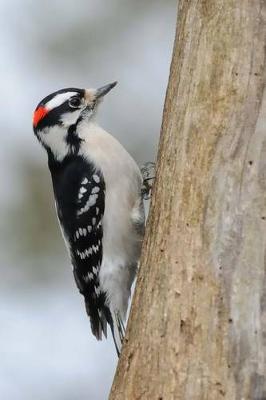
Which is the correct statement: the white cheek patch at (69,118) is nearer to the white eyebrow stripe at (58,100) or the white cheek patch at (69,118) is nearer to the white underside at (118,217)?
the white eyebrow stripe at (58,100)

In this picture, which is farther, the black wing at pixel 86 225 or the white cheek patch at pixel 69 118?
the white cheek patch at pixel 69 118

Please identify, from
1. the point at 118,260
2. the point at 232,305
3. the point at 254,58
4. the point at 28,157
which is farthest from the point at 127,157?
the point at 28,157

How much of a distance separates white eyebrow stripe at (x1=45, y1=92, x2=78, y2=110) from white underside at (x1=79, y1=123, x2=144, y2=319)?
31 centimetres

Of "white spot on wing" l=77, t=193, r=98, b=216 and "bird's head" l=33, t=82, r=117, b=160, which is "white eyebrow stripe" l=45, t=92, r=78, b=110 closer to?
"bird's head" l=33, t=82, r=117, b=160

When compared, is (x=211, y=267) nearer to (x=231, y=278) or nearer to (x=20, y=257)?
(x=231, y=278)

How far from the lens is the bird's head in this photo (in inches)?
205

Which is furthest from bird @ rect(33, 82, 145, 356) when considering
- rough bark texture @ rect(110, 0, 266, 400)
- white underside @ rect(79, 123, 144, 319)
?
rough bark texture @ rect(110, 0, 266, 400)

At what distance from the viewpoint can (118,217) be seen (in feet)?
16.5

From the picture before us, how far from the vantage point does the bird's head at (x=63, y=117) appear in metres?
5.20

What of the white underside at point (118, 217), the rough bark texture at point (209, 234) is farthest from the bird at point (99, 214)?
the rough bark texture at point (209, 234)

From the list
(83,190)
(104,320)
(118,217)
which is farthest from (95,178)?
(104,320)

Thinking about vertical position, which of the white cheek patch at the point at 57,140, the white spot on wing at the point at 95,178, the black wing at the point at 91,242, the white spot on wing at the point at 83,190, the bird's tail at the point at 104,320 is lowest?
the bird's tail at the point at 104,320

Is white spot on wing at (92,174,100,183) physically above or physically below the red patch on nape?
below

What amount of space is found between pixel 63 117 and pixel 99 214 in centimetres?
56
